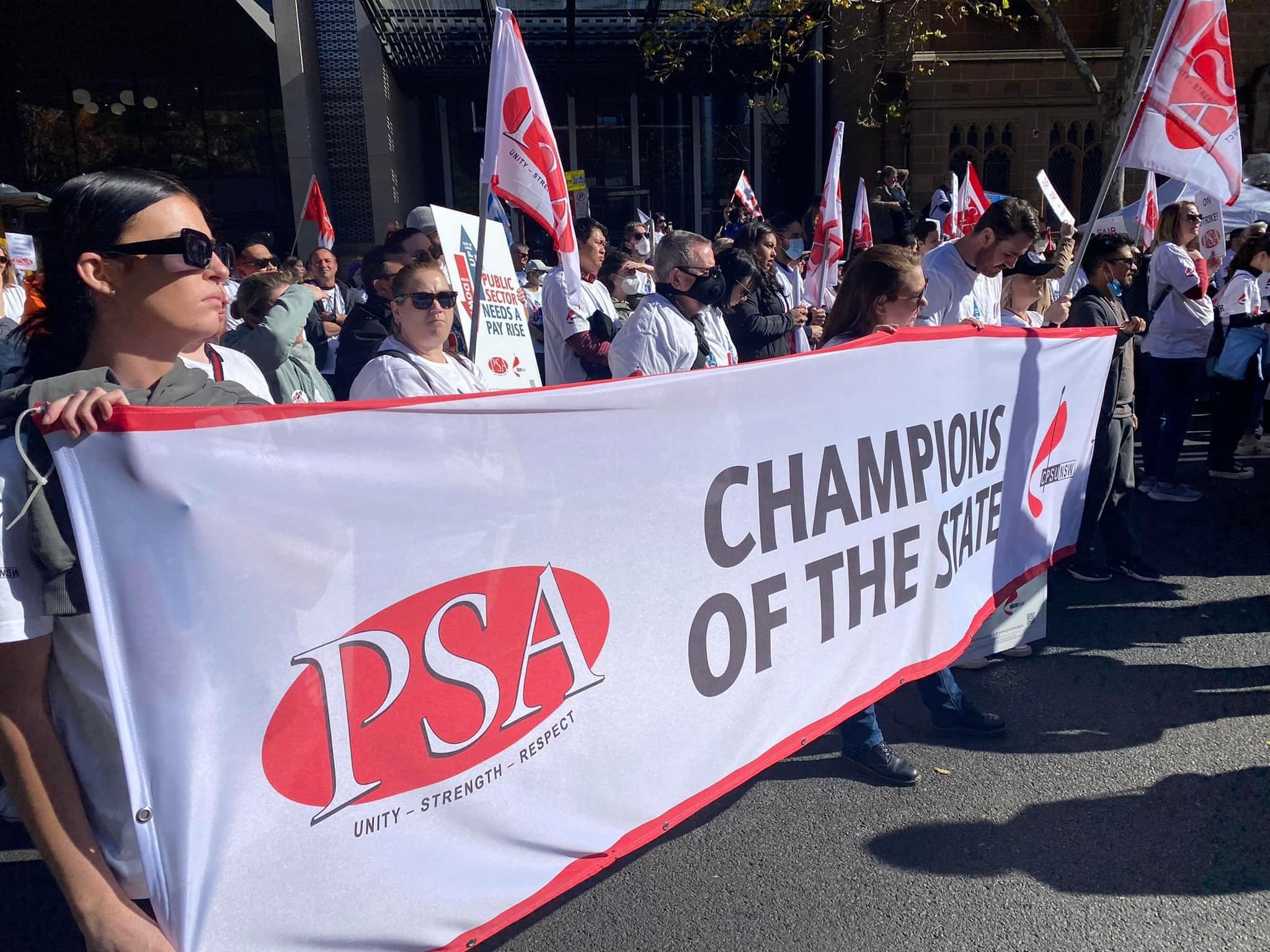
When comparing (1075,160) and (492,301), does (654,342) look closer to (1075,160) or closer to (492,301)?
(492,301)

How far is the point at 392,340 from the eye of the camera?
312cm

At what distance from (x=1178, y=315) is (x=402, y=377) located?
5.57m

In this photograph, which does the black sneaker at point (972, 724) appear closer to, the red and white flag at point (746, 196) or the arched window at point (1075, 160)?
the red and white flag at point (746, 196)

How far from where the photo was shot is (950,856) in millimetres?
2812

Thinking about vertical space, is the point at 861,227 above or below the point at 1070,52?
below

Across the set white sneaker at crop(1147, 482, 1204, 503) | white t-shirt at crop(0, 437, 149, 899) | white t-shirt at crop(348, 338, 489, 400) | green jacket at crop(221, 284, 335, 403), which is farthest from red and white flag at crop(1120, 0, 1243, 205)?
white t-shirt at crop(0, 437, 149, 899)

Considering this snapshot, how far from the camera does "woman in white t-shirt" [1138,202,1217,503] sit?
20.7 ft

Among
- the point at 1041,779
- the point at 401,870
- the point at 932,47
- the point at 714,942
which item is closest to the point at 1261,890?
the point at 1041,779

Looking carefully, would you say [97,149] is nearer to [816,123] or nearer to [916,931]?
[816,123]

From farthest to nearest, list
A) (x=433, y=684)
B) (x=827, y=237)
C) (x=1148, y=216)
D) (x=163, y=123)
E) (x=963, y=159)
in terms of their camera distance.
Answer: (x=163, y=123) < (x=963, y=159) < (x=1148, y=216) < (x=827, y=237) < (x=433, y=684)

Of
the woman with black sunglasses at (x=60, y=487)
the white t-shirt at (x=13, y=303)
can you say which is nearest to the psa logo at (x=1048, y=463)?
the woman with black sunglasses at (x=60, y=487)

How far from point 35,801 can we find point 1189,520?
22.2ft

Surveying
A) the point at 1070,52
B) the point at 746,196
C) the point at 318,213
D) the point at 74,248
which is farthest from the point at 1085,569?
the point at 1070,52

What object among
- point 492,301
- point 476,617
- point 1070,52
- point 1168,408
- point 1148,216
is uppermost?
point 1070,52
